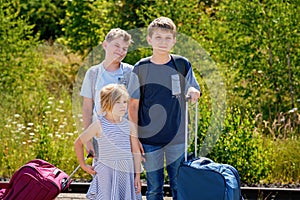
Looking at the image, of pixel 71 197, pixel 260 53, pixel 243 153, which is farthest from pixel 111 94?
pixel 260 53

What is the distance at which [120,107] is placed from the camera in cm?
472

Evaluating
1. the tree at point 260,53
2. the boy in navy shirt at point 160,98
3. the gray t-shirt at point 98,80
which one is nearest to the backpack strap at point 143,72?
the boy in navy shirt at point 160,98

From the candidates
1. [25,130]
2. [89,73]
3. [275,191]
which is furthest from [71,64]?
[89,73]

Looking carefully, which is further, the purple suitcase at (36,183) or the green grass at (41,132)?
the green grass at (41,132)

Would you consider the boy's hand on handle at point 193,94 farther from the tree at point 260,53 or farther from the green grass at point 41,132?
the tree at point 260,53

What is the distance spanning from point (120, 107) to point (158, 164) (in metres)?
0.49

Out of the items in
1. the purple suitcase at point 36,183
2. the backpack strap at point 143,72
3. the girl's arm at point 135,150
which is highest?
the backpack strap at point 143,72

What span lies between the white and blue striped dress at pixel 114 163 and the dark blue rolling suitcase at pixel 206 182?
354 millimetres

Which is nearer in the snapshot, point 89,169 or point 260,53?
point 89,169

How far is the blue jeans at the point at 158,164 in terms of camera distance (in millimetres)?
4914

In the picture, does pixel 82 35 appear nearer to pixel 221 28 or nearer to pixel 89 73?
pixel 221 28

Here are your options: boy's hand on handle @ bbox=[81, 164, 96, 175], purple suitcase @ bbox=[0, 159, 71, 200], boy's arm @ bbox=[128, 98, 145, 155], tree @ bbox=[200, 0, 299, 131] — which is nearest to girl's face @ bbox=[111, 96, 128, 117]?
boy's arm @ bbox=[128, 98, 145, 155]

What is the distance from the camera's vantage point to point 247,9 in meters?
8.47

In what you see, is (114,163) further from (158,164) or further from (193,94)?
(193,94)
